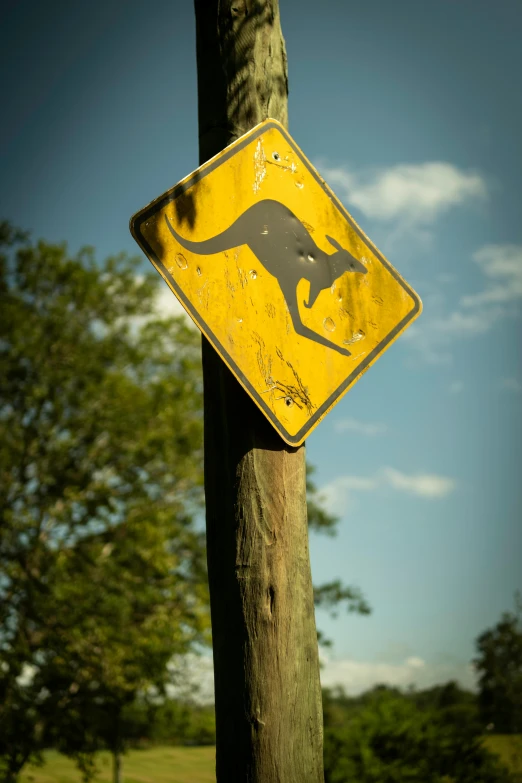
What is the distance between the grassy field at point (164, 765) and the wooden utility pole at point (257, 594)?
806cm

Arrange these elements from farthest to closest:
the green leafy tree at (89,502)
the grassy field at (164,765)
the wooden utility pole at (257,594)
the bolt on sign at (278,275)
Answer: the green leafy tree at (89,502) → the grassy field at (164,765) → the bolt on sign at (278,275) → the wooden utility pole at (257,594)

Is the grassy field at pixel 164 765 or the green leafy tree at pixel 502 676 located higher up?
the green leafy tree at pixel 502 676

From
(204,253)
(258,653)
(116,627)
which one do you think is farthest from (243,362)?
(116,627)

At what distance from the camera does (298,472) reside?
6.58 feet

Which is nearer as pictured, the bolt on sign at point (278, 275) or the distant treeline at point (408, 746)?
the bolt on sign at point (278, 275)

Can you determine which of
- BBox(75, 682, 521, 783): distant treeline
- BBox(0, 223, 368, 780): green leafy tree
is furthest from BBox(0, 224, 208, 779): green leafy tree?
BBox(75, 682, 521, 783): distant treeline

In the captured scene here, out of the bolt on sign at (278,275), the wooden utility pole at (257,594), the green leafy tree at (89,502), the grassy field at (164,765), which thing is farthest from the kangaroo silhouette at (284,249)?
the green leafy tree at (89,502)

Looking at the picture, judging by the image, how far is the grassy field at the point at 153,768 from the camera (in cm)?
1295

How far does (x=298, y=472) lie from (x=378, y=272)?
812 millimetres

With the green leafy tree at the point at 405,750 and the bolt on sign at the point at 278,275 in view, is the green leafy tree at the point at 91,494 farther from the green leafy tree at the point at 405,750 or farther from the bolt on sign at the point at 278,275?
the bolt on sign at the point at 278,275

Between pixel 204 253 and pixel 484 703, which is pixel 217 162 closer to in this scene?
pixel 204 253

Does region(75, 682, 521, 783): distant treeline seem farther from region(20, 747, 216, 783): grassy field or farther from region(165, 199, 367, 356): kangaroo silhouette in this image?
region(165, 199, 367, 356): kangaroo silhouette

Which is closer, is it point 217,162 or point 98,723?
point 217,162

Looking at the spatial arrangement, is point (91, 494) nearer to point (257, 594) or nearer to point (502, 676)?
point (502, 676)
